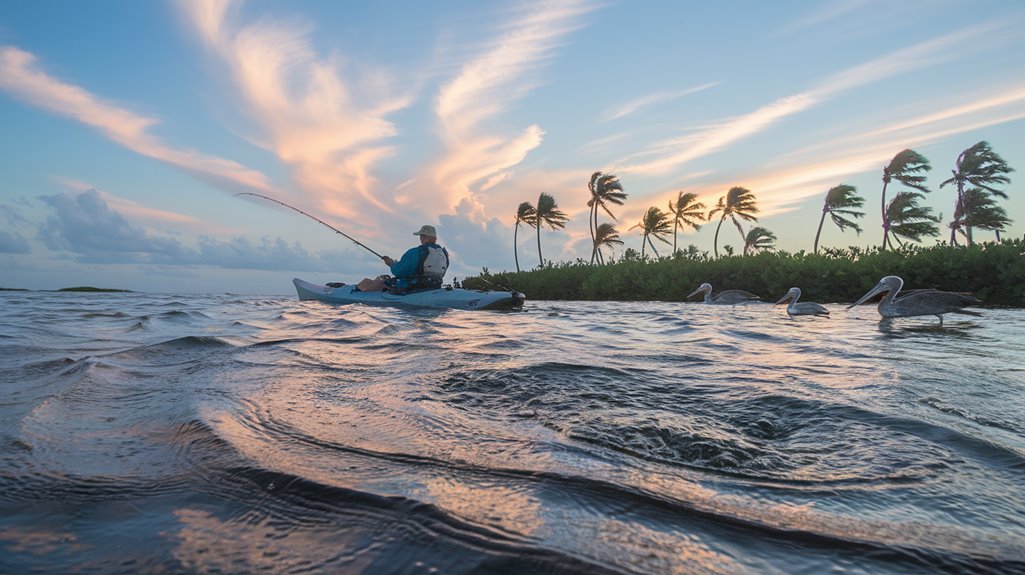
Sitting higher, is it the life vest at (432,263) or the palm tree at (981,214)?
the palm tree at (981,214)

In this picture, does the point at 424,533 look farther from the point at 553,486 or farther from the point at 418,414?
the point at 418,414

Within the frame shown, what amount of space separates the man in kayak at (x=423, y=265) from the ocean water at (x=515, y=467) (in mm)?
8725

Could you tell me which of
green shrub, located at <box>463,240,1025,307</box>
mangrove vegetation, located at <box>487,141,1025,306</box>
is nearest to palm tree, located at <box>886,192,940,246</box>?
mangrove vegetation, located at <box>487,141,1025,306</box>

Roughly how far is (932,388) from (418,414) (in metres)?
3.30

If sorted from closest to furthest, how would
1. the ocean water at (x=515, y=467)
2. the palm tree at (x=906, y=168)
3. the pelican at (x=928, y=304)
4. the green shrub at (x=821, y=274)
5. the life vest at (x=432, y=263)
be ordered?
the ocean water at (x=515, y=467) → the pelican at (x=928, y=304) → the life vest at (x=432, y=263) → the green shrub at (x=821, y=274) → the palm tree at (x=906, y=168)

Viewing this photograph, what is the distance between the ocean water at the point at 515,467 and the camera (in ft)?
4.44

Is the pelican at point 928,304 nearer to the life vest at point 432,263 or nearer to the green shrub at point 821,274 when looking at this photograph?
the green shrub at point 821,274

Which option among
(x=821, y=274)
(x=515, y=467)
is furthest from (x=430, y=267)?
(x=821, y=274)

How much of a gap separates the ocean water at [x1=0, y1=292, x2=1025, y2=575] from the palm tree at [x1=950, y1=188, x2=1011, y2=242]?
5102cm

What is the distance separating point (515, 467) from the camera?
1.97 m

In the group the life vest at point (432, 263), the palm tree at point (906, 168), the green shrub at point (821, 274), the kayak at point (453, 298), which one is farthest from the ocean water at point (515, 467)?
the palm tree at point (906, 168)

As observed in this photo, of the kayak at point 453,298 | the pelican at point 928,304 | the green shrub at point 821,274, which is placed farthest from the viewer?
the green shrub at point 821,274

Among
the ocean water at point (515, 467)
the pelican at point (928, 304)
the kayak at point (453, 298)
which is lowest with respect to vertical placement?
the ocean water at point (515, 467)

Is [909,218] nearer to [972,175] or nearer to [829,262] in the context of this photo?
[972,175]
